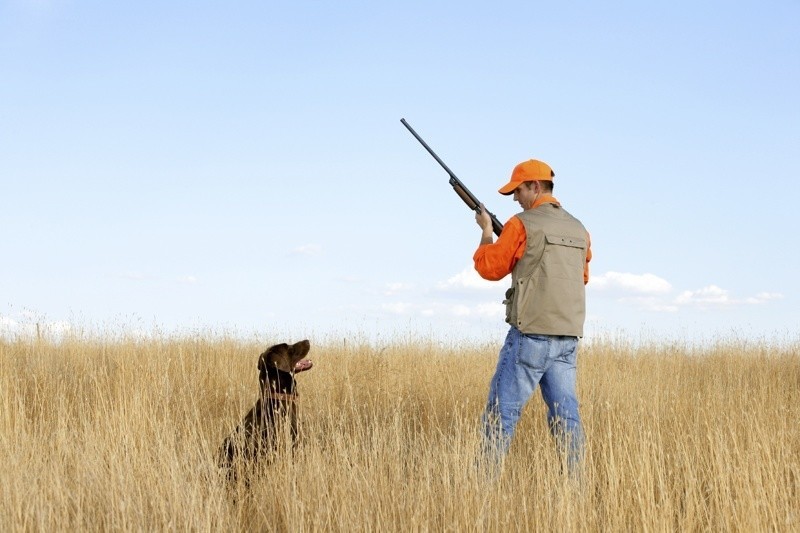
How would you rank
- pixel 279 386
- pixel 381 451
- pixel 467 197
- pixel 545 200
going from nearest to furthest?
pixel 381 451, pixel 545 200, pixel 279 386, pixel 467 197

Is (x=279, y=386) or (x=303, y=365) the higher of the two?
(x=303, y=365)

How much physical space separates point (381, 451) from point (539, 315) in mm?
1205

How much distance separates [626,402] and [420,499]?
4.34 metres

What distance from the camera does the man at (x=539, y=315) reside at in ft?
14.7

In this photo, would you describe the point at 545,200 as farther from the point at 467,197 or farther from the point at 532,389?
the point at 532,389

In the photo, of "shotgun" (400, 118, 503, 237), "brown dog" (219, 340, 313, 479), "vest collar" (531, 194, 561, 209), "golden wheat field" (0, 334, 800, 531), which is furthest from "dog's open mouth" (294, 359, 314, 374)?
"vest collar" (531, 194, 561, 209)

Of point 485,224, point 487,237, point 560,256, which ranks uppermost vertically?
point 485,224

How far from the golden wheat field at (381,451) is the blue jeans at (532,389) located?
154 mm

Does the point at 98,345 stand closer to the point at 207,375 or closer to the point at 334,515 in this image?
the point at 207,375

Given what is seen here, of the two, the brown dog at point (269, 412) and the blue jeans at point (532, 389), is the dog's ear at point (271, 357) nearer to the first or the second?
the brown dog at point (269, 412)

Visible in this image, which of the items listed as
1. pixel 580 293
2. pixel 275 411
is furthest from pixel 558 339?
pixel 275 411

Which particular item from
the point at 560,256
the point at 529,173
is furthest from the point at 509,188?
the point at 560,256

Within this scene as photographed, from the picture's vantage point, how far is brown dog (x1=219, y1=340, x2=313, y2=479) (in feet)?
14.9

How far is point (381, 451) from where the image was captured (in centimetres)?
445
